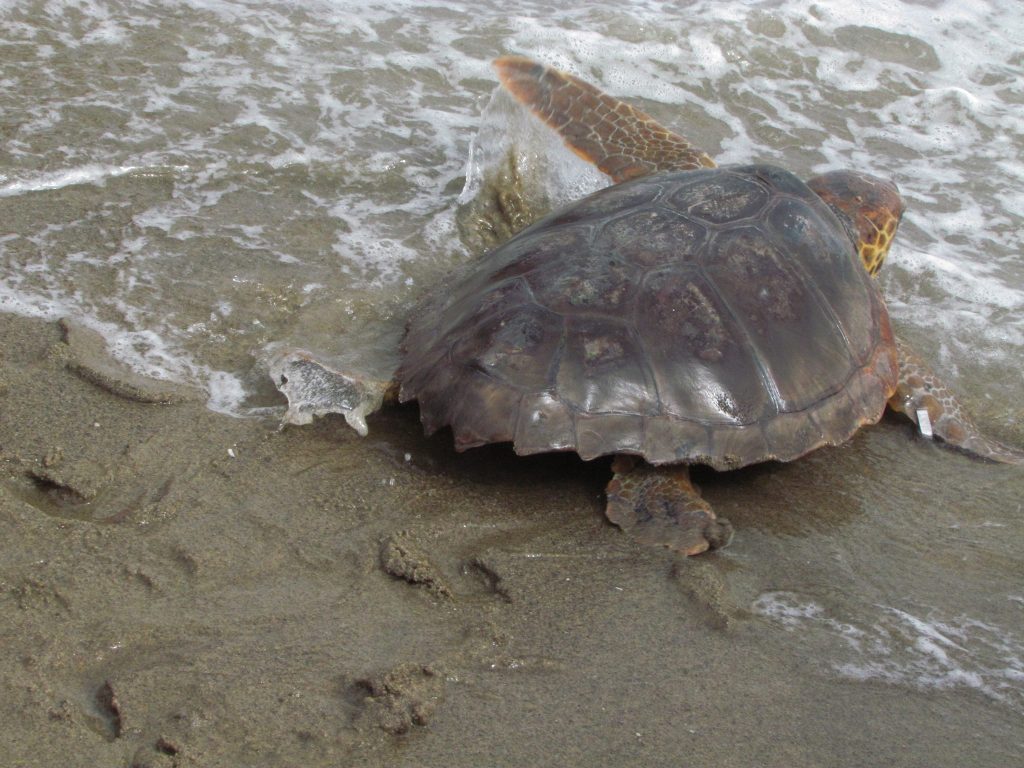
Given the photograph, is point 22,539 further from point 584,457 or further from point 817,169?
point 817,169

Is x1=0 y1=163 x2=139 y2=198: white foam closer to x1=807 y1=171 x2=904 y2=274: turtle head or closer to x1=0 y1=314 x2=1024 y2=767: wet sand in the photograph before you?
x1=0 y1=314 x2=1024 y2=767: wet sand

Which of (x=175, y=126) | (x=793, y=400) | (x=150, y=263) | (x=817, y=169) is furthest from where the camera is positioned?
(x=817, y=169)

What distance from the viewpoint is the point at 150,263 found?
4.00 meters

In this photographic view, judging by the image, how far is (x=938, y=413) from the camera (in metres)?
3.68

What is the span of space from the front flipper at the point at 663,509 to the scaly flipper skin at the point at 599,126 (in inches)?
76.9

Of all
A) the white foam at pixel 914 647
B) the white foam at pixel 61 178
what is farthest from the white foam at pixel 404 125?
the white foam at pixel 914 647

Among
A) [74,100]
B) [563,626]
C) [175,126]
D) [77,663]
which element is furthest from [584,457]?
[74,100]

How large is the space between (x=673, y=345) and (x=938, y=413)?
130 cm

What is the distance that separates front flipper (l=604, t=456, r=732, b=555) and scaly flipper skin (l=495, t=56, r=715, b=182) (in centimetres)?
195

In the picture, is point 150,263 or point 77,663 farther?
point 150,263

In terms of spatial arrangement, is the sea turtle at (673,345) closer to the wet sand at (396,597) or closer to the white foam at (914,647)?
the wet sand at (396,597)

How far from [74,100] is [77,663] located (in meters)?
3.91

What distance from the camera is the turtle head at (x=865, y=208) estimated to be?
13.8 ft

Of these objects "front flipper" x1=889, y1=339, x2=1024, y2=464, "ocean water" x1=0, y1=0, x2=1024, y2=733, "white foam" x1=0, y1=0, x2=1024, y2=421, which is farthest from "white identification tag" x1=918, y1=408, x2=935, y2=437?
"white foam" x1=0, y1=0, x2=1024, y2=421
